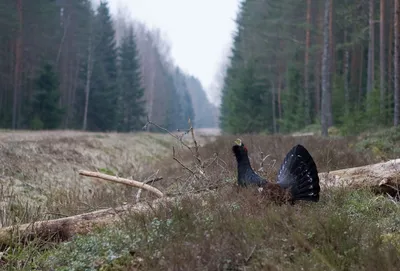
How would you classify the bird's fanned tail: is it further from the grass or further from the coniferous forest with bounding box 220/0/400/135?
the coniferous forest with bounding box 220/0/400/135

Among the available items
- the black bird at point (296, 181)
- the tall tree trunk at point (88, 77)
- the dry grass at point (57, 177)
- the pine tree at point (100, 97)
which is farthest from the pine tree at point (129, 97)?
the black bird at point (296, 181)

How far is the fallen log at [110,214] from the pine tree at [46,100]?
1140 inches

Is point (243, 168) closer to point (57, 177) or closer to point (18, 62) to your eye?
point (57, 177)

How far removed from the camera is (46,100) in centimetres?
3369

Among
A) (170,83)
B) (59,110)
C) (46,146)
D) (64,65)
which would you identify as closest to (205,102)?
(170,83)

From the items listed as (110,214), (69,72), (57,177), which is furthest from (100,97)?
(110,214)

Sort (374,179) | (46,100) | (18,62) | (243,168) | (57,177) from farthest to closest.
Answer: (46,100) → (18,62) → (57,177) → (374,179) → (243,168)

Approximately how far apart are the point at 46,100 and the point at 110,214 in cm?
2994

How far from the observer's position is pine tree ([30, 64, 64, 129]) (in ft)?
111

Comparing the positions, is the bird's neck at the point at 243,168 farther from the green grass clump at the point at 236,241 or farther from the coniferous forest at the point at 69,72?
the coniferous forest at the point at 69,72

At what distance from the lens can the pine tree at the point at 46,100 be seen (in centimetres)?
3378

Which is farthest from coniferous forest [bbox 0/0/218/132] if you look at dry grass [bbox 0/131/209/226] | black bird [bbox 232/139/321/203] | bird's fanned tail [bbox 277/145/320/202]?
bird's fanned tail [bbox 277/145/320/202]

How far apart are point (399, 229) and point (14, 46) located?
31205 mm

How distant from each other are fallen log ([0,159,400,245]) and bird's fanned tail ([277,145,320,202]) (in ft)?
2.70
